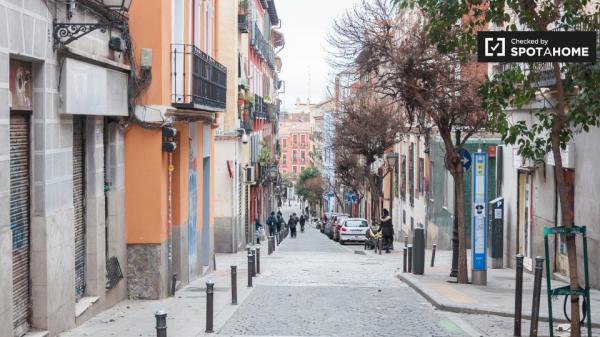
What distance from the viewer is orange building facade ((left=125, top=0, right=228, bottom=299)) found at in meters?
17.0

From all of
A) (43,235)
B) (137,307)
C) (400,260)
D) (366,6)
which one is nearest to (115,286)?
(137,307)

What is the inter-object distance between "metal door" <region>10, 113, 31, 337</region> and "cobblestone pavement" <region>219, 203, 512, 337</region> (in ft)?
11.0

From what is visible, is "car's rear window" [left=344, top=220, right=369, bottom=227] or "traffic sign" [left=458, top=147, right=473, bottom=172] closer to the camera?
"traffic sign" [left=458, top=147, right=473, bottom=172]

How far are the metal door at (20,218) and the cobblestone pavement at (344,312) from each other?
132 inches

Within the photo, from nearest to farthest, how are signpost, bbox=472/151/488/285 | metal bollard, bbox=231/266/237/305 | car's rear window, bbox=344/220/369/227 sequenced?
metal bollard, bbox=231/266/237/305 → signpost, bbox=472/151/488/285 → car's rear window, bbox=344/220/369/227

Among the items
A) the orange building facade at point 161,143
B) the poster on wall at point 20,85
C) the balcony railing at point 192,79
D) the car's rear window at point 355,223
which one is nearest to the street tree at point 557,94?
the poster on wall at point 20,85

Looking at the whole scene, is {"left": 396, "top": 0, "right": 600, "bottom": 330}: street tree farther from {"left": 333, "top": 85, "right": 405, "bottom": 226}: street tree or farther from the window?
{"left": 333, "top": 85, "right": 405, "bottom": 226}: street tree

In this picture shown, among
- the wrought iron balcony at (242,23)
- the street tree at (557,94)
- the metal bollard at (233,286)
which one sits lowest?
the metal bollard at (233,286)

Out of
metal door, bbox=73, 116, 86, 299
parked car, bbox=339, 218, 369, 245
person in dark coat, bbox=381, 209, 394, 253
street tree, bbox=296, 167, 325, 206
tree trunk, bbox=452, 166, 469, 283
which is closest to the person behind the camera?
metal door, bbox=73, 116, 86, 299

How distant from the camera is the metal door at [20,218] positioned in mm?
11203

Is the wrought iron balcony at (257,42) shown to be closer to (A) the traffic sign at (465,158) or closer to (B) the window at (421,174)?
(B) the window at (421,174)

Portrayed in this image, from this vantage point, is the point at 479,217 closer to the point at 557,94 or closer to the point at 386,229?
the point at 557,94

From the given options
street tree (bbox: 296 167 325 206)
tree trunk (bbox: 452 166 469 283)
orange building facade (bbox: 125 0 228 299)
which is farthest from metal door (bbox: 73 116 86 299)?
street tree (bbox: 296 167 325 206)
